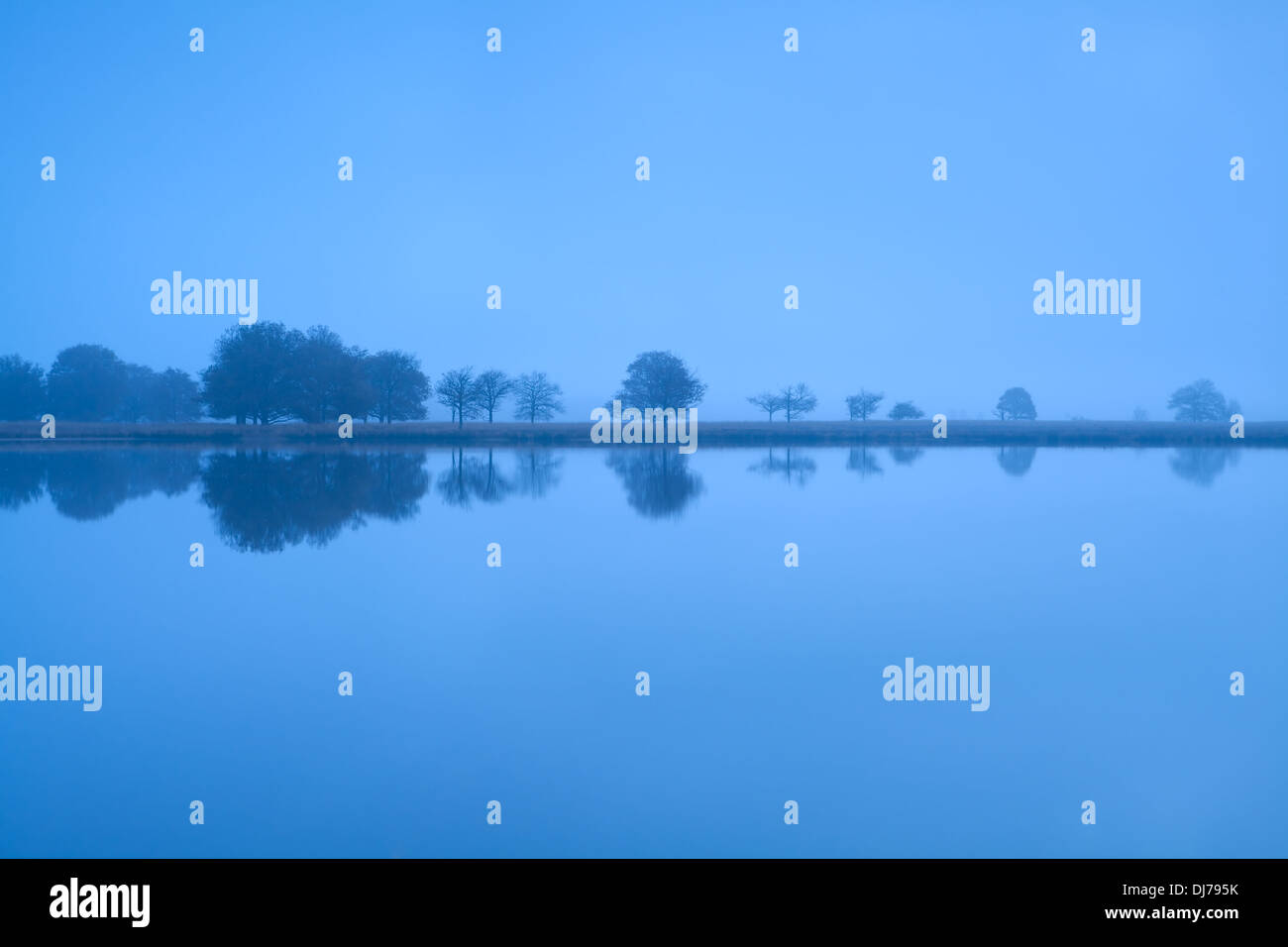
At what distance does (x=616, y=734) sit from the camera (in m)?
4.97

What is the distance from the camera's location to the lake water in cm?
410

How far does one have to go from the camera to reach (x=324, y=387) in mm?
47031

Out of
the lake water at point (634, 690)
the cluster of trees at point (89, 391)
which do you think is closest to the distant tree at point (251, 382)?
the cluster of trees at point (89, 391)

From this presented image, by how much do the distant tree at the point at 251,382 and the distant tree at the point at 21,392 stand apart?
60.0ft

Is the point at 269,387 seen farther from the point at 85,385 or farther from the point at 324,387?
the point at 85,385

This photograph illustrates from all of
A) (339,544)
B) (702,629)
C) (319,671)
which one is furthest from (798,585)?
(339,544)

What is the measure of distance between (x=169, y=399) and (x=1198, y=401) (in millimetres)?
82217

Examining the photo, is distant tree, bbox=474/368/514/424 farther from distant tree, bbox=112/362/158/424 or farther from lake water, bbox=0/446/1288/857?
lake water, bbox=0/446/1288/857

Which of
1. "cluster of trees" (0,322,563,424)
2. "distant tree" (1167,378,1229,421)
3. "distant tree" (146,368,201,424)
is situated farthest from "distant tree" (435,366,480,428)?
"distant tree" (1167,378,1229,421)

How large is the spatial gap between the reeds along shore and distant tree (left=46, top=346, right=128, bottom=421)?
145cm

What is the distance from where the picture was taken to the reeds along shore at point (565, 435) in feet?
142

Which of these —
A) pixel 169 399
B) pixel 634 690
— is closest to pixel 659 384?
pixel 169 399

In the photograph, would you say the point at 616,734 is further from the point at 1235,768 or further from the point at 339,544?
the point at 339,544

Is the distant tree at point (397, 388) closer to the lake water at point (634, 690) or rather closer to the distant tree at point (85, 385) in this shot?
the distant tree at point (85, 385)
